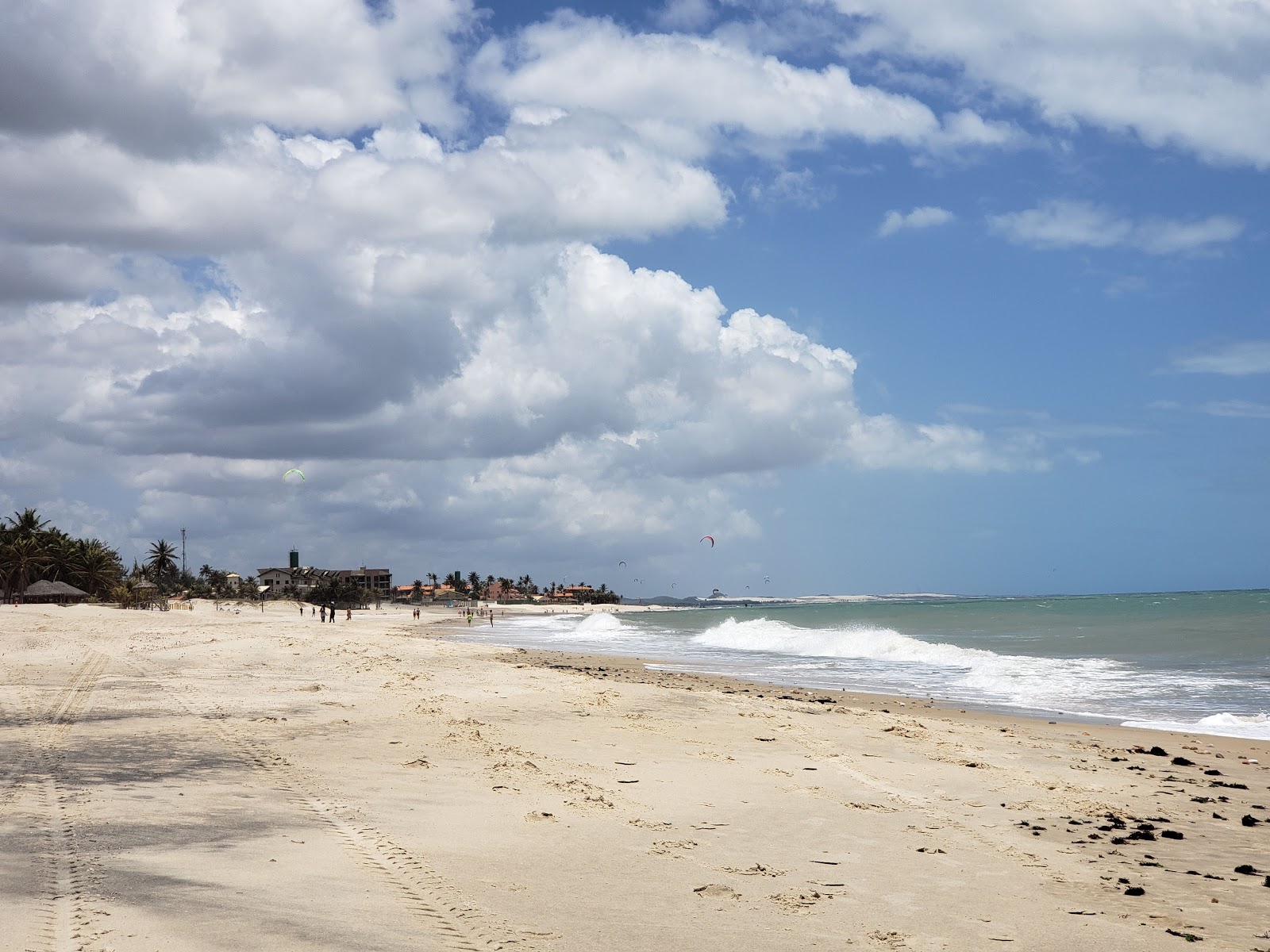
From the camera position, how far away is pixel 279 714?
16.1 m

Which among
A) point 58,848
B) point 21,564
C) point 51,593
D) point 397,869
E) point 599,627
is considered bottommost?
point 599,627

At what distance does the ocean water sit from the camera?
21156 mm

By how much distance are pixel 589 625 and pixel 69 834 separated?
7400 centimetres

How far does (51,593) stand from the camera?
80062mm

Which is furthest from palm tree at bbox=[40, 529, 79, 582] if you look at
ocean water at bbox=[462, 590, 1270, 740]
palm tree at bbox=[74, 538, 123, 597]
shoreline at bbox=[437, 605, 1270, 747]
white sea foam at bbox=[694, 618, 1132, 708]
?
shoreline at bbox=[437, 605, 1270, 747]

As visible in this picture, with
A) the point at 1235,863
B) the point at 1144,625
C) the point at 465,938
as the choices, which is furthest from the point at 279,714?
the point at 1144,625

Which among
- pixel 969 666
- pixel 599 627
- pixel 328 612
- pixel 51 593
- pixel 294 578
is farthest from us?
pixel 294 578

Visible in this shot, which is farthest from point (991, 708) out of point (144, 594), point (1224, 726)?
point (144, 594)

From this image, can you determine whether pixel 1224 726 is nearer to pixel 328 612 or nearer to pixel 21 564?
pixel 21 564

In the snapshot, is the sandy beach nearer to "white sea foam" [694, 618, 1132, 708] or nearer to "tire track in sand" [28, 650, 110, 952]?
"tire track in sand" [28, 650, 110, 952]

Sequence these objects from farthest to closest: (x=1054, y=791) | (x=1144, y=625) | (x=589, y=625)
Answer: (x=589, y=625) < (x=1144, y=625) < (x=1054, y=791)

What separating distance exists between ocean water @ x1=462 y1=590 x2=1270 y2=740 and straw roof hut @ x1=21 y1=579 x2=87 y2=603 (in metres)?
39.0

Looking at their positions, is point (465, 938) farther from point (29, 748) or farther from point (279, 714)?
point (279, 714)

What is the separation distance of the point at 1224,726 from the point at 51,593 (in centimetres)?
8523
